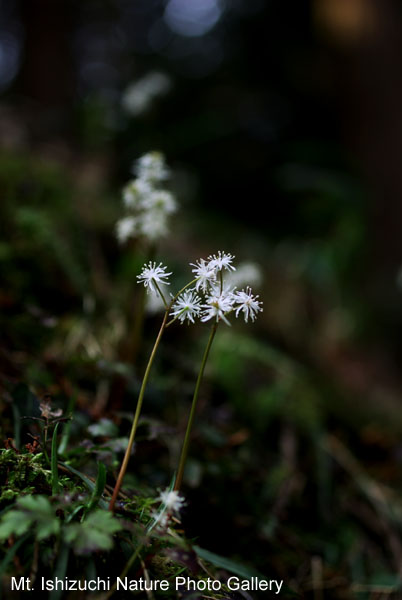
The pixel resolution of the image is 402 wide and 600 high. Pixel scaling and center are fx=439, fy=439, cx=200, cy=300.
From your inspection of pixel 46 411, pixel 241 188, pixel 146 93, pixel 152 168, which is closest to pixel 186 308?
pixel 46 411

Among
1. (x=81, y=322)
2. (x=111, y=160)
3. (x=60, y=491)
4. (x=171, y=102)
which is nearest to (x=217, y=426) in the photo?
(x=81, y=322)

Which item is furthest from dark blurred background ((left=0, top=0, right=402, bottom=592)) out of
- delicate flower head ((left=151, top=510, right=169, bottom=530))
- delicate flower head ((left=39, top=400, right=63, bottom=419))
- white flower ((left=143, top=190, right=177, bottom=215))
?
delicate flower head ((left=151, top=510, right=169, bottom=530))

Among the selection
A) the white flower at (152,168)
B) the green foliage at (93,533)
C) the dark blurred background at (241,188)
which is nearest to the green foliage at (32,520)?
the green foliage at (93,533)

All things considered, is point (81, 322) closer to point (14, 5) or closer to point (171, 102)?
point (171, 102)

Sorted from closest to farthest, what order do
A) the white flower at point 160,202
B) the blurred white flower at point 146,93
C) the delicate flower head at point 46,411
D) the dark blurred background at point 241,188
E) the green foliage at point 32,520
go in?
the green foliage at point 32,520, the delicate flower head at point 46,411, the white flower at point 160,202, the dark blurred background at point 241,188, the blurred white flower at point 146,93

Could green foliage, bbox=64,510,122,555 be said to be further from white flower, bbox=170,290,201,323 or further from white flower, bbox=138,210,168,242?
white flower, bbox=138,210,168,242

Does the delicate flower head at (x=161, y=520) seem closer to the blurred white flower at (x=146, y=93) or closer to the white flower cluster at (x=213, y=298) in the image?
the white flower cluster at (x=213, y=298)
